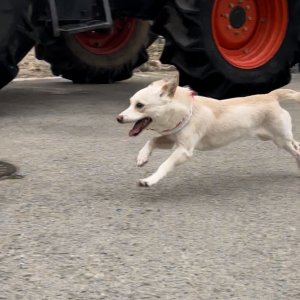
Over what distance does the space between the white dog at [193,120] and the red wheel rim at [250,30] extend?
6.62 feet

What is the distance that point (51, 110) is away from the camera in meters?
6.70

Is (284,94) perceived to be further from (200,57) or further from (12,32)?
(12,32)

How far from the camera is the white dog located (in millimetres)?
3914

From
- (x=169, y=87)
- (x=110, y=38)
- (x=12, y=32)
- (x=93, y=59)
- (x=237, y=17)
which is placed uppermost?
(x=169, y=87)

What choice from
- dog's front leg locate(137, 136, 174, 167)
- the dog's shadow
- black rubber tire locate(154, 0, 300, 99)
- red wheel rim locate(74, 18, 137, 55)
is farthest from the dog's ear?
red wheel rim locate(74, 18, 137, 55)

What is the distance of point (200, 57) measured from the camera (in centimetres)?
A: 609

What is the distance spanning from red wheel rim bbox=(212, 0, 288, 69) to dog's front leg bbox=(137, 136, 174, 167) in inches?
91.9

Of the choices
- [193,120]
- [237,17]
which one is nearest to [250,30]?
[237,17]

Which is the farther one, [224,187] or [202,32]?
[202,32]

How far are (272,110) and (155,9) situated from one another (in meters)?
2.28

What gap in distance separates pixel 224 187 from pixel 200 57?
2134 millimetres

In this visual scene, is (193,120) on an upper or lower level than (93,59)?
upper

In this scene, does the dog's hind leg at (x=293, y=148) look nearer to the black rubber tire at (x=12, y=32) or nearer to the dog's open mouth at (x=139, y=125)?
the dog's open mouth at (x=139, y=125)

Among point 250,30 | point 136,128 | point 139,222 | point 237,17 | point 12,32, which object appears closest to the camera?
point 139,222
